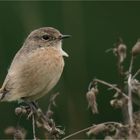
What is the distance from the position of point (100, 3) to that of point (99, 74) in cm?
97

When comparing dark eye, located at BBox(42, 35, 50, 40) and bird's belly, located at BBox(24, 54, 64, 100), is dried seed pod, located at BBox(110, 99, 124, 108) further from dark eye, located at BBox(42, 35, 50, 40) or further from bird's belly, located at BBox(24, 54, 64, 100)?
dark eye, located at BBox(42, 35, 50, 40)

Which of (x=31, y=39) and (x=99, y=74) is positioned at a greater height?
(x=31, y=39)

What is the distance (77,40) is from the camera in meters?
5.77

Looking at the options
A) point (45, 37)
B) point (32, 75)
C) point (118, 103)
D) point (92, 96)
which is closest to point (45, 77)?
point (32, 75)

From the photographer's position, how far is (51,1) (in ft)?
26.8

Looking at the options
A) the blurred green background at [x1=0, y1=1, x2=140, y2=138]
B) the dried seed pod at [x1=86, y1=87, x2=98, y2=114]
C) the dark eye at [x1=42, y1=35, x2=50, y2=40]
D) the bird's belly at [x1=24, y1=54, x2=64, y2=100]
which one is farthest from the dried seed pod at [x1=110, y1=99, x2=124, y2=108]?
the dark eye at [x1=42, y1=35, x2=50, y2=40]

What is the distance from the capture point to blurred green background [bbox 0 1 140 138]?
18.1ft

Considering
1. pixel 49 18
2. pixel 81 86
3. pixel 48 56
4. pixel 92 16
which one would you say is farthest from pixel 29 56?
pixel 92 16

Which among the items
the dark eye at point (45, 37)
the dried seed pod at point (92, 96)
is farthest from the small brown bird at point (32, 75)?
the dried seed pod at point (92, 96)

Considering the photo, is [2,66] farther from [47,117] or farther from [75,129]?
[47,117]

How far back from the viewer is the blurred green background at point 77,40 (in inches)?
217

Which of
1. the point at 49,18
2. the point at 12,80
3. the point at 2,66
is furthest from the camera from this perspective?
the point at 49,18

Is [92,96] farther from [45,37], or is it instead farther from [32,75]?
[45,37]

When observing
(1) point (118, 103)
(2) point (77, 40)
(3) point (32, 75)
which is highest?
(2) point (77, 40)
